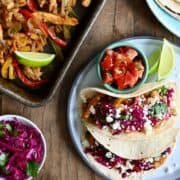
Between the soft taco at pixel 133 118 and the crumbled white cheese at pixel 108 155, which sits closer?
the soft taco at pixel 133 118

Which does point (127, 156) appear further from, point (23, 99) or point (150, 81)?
point (23, 99)

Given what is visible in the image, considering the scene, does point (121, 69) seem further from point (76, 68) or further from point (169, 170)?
point (169, 170)

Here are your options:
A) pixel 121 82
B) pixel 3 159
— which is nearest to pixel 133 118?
pixel 121 82

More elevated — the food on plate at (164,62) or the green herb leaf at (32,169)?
the food on plate at (164,62)

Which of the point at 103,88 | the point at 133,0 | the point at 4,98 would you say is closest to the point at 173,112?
the point at 103,88

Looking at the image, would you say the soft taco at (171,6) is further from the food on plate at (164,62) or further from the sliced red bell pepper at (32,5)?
the sliced red bell pepper at (32,5)

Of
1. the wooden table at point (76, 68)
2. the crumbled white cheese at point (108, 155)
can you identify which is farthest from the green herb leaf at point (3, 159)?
the crumbled white cheese at point (108, 155)
